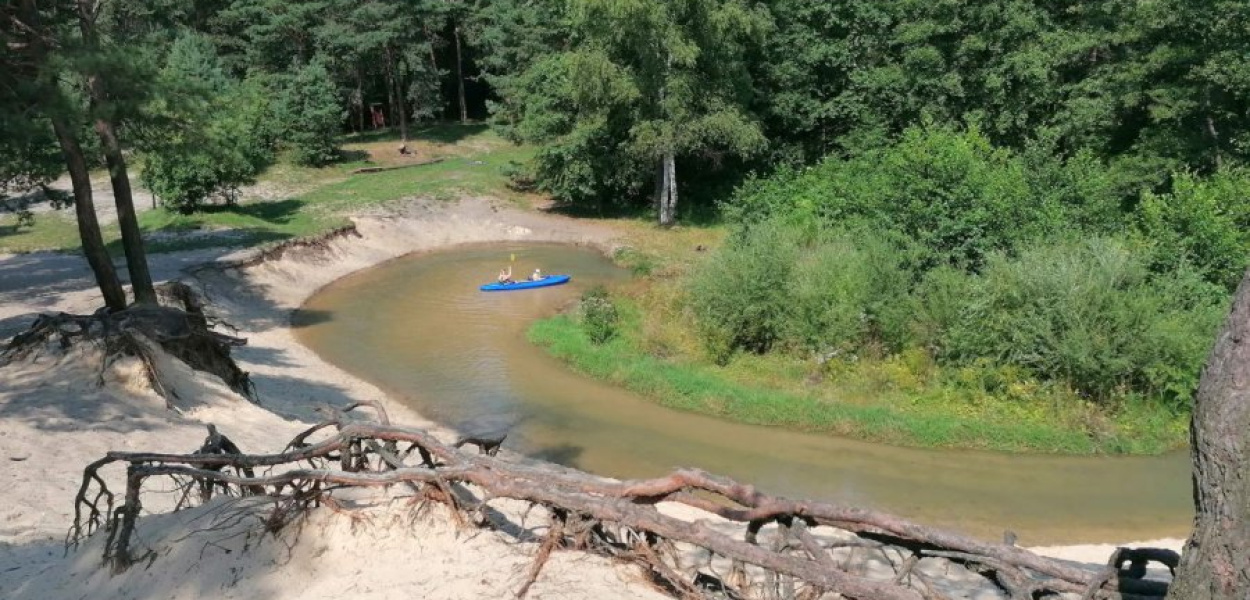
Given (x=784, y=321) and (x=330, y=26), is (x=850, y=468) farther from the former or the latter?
(x=330, y=26)

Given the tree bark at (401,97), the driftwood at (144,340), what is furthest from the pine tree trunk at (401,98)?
the driftwood at (144,340)

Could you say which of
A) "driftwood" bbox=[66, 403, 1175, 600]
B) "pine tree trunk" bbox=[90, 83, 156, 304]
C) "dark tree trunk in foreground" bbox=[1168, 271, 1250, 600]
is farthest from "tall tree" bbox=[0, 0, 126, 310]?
"dark tree trunk in foreground" bbox=[1168, 271, 1250, 600]

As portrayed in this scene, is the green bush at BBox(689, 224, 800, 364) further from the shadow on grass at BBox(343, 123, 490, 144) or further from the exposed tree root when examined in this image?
the shadow on grass at BBox(343, 123, 490, 144)

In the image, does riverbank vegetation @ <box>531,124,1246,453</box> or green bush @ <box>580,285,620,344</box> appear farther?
green bush @ <box>580,285,620,344</box>

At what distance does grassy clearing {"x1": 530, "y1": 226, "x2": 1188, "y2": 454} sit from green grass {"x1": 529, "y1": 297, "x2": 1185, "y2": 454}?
0.02 m

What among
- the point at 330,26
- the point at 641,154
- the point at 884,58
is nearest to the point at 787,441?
the point at 641,154

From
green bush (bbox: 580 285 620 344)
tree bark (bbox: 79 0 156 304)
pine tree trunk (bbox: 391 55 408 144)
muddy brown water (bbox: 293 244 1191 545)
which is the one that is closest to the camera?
muddy brown water (bbox: 293 244 1191 545)

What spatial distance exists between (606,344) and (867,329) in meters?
6.22

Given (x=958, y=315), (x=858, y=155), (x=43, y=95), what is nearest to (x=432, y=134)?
(x=858, y=155)

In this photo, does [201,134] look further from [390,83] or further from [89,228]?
[390,83]

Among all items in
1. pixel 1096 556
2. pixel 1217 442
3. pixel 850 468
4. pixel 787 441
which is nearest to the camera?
pixel 1217 442

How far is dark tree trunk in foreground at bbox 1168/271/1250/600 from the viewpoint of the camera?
4.04 m

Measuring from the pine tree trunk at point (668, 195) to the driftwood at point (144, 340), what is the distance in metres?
22.2

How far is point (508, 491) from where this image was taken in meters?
5.82
